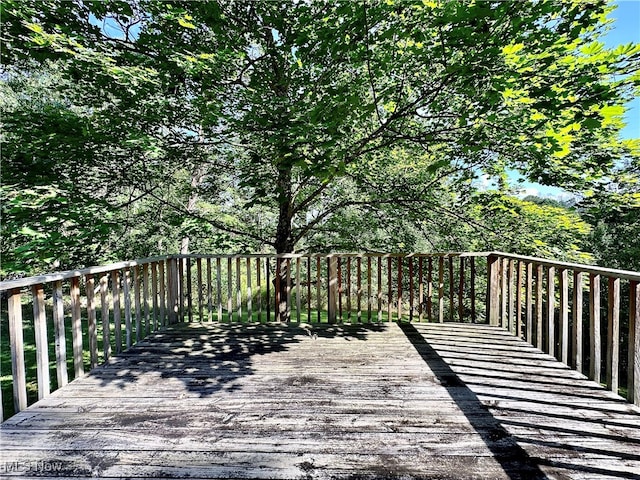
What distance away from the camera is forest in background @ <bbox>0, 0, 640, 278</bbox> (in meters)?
2.72

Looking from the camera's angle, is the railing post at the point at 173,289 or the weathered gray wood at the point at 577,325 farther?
the railing post at the point at 173,289

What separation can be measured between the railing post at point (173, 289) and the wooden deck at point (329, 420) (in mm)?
1185

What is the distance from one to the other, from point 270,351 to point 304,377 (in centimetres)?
75

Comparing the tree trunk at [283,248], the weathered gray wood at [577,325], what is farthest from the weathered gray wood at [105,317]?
the weathered gray wood at [577,325]

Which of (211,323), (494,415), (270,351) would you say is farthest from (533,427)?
(211,323)

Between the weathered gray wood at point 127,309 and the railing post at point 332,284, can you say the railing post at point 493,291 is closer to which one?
the railing post at point 332,284

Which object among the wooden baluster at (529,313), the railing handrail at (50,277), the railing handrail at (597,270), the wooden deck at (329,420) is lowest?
the wooden deck at (329,420)

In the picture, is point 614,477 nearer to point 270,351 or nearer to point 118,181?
point 270,351

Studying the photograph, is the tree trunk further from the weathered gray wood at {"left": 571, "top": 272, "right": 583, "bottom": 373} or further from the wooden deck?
the weathered gray wood at {"left": 571, "top": 272, "right": 583, "bottom": 373}

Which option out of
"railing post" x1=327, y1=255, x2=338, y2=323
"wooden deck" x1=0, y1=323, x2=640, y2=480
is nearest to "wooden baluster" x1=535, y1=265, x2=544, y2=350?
"wooden deck" x1=0, y1=323, x2=640, y2=480

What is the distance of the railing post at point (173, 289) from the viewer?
4.39 m

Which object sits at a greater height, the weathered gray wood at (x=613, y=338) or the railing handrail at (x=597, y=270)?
→ the railing handrail at (x=597, y=270)

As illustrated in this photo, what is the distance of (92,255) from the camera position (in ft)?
14.2

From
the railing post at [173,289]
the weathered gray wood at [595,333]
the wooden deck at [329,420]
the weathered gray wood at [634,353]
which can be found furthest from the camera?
the railing post at [173,289]
